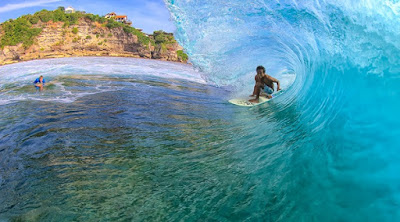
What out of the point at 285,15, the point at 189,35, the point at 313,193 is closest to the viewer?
the point at 313,193

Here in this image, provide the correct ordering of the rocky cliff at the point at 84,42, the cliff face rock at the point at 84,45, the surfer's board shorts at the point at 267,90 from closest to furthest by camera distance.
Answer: the surfer's board shorts at the point at 267,90 → the rocky cliff at the point at 84,42 → the cliff face rock at the point at 84,45

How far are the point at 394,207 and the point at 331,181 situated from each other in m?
0.73

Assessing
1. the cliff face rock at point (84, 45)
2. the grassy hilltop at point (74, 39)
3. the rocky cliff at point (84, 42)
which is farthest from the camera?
the cliff face rock at point (84, 45)

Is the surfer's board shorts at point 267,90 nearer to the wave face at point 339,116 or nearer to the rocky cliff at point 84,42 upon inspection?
the wave face at point 339,116

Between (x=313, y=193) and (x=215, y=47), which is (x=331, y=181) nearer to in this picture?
(x=313, y=193)

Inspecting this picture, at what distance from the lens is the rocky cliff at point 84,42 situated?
75750 mm

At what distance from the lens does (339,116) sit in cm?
461

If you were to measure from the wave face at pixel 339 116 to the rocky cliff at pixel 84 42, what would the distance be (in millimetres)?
81665

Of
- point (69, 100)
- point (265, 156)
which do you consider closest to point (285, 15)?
point (265, 156)

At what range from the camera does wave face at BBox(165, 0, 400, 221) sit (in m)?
2.79

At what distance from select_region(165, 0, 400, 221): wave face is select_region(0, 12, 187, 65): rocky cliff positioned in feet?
268

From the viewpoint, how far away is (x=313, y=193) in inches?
119

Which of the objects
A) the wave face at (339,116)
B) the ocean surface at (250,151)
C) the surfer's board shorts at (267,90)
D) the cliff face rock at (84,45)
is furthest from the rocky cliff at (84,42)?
the wave face at (339,116)

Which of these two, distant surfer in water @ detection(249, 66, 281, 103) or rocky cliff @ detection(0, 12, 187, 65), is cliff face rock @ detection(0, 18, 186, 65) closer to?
rocky cliff @ detection(0, 12, 187, 65)
